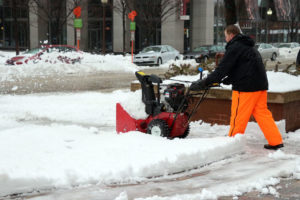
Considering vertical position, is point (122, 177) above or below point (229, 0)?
below

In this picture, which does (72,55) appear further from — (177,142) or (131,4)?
(177,142)

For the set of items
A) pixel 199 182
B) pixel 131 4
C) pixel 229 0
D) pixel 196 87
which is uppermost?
pixel 131 4

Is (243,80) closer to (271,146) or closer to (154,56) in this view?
(271,146)

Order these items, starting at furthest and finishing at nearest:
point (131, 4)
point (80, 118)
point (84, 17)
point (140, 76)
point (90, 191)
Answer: point (84, 17) < point (131, 4) < point (80, 118) < point (140, 76) < point (90, 191)

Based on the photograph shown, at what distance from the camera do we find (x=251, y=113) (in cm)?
608

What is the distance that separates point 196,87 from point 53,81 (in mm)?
12623

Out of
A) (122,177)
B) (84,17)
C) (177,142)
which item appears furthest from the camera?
(84,17)

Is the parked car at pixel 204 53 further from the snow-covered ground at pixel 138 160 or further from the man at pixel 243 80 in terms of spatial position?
the man at pixel 243 80

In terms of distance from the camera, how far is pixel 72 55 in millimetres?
24312

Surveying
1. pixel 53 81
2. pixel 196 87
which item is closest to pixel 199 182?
pixel 196 87

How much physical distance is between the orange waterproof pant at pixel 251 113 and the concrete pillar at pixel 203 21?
39732mm

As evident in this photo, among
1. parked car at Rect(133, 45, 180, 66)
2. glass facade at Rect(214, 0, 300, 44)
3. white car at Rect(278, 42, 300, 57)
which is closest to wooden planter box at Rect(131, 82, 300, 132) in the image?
parked car at Rect(133, 45, 180, 66)

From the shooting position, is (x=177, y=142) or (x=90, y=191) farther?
(x=177, y=142)

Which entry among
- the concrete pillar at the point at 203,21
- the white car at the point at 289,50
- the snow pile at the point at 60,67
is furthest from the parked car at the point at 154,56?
the white car at the point at 289,50
